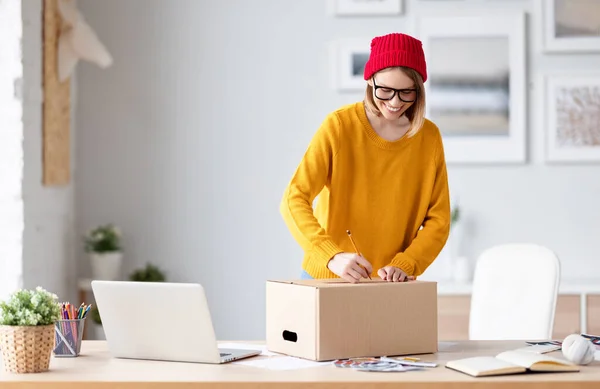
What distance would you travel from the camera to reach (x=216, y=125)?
4008 millimetres

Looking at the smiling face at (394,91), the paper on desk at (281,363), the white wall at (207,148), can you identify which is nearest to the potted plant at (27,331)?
the paper on desk at (281,363)

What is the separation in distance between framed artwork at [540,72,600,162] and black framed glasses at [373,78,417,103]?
2.01 metres

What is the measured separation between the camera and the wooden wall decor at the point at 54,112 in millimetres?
3441

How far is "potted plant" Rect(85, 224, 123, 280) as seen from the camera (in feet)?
12.6

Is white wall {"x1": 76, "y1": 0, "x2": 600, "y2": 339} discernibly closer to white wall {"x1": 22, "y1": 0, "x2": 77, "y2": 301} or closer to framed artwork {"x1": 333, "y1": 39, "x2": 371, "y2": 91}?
framed artwork {"x1": 333, "y1": 39, "x2": 371, "y2": 91}

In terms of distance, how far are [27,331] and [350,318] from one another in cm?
68

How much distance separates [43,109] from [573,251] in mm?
2498

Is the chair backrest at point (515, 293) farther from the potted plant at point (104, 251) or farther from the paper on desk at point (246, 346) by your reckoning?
the potted plant at point (104, 251)

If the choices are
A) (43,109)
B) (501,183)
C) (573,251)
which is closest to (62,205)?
(43,109)

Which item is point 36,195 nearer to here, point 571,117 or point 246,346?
point 246,346

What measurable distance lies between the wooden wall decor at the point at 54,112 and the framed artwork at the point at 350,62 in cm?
125

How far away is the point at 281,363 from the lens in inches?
71.2

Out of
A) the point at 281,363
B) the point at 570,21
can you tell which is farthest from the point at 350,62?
the point at 281,363

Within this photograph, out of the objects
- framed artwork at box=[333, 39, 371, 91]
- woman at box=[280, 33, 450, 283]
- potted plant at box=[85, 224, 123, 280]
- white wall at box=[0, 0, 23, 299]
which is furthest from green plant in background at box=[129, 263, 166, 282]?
woman at box=[280, 33, 450, 283]
